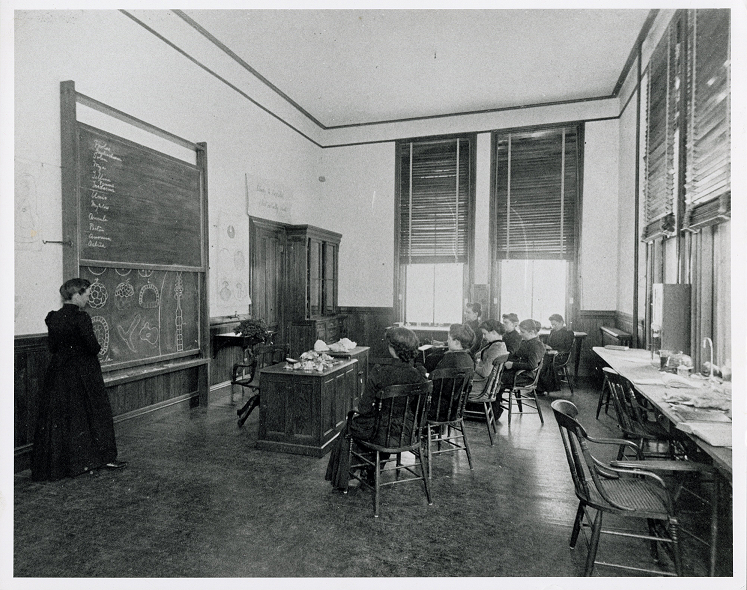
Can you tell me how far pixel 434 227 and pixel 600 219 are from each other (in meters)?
2.77

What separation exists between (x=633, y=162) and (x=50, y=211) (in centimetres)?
700

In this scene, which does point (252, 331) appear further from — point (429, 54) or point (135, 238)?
point (429, 54)

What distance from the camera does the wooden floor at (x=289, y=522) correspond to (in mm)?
→ 2311

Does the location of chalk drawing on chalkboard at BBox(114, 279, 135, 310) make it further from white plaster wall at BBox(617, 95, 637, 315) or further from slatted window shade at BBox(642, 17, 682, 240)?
white plaster wall at BBox(617, 95, 637, 315)

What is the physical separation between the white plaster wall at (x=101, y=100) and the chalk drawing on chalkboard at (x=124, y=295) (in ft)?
1.90

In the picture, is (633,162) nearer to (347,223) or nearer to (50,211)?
(347,223)

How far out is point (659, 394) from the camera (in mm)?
3018

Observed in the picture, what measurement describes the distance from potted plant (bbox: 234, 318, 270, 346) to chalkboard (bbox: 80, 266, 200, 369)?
0.65m

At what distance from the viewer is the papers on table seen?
6.57ft

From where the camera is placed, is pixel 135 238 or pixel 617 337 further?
pixel 617 337

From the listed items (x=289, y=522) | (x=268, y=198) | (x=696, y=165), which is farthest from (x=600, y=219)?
(x=289, y=522)

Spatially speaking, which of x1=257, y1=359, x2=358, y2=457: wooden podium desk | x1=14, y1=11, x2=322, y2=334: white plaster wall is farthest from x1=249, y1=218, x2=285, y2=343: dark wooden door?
x1=257, y1=359, x2=358, y2=457: wooden podium desk

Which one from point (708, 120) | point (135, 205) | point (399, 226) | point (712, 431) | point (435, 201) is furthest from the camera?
point (399, 226)

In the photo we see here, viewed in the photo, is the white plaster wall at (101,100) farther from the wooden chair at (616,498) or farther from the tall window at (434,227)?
the wooden chair at (616,498)
